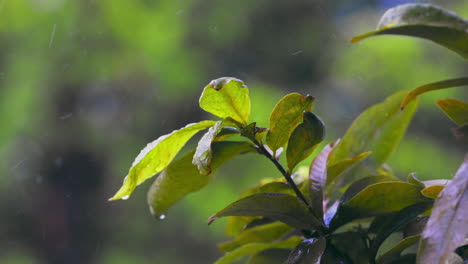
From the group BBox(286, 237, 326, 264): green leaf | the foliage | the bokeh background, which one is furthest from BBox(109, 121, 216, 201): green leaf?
the bokeh background

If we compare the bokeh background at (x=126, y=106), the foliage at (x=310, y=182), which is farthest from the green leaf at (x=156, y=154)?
the bokeh background at (x=126, y=106)

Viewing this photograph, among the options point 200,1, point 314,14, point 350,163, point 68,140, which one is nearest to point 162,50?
point 200,1

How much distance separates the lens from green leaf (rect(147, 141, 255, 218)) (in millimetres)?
348

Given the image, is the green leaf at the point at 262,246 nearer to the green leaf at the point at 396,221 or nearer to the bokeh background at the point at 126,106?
the green leaf at the point at 396,221

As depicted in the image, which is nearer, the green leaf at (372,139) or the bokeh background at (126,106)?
the green leaf at (372,139)

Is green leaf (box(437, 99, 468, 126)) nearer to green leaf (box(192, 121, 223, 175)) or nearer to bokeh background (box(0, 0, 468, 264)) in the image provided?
green leaf (box(192, 121, 223, 175))

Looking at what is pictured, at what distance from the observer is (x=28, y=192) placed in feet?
7.82

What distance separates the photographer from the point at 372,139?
1.42 feet

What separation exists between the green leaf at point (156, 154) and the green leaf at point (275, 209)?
57 millimetres

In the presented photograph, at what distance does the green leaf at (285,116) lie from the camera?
0.32m

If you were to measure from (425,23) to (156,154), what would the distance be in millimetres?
194

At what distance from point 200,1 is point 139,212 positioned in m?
1.16

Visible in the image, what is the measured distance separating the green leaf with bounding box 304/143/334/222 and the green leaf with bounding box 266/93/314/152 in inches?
1.7

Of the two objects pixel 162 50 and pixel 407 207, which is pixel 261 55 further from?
pixel 407 207
